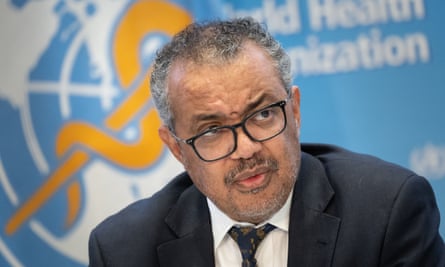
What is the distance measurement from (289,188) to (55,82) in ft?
6.24

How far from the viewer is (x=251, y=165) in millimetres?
2203

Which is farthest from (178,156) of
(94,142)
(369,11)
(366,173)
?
(369,11)

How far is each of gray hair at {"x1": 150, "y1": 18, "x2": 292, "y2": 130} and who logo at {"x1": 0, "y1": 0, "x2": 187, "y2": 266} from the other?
4.27 feet

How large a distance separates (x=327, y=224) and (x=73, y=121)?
1.90m

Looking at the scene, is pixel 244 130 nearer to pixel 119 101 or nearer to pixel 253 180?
pixel 253 180

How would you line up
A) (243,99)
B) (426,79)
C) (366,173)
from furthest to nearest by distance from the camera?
(426,79), (366,173), (243,99)

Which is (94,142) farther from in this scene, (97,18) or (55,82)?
(97,18)

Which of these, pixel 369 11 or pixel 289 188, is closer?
pixel 289 188

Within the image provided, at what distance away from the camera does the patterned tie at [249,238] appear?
7.77 ft

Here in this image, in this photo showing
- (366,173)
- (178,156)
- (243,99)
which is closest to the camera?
(243,99)

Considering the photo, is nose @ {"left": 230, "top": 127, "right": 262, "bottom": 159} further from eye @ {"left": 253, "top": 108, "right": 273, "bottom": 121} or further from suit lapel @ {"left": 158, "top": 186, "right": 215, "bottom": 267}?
suit lapel @ {"left": 158, "top": 186, "right": 215, "bottom": 267}

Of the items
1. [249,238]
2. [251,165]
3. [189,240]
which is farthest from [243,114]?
[189,240]

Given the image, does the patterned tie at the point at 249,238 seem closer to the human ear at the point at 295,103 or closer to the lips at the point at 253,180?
the lips at the point at 253,180

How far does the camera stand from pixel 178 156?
2.61 metres
